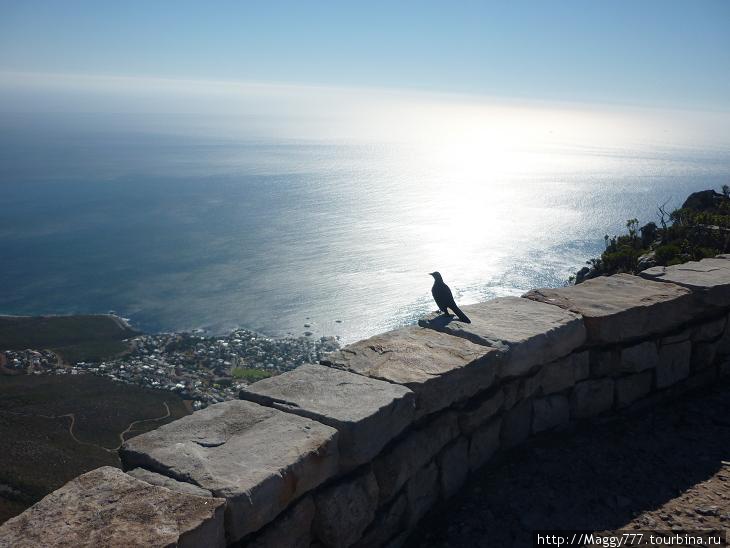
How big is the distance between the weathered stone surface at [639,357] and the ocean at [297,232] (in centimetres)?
3710

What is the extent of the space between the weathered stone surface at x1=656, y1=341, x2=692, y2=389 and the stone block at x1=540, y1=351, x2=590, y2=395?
696mm

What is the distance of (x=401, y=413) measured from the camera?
3250 millimetres

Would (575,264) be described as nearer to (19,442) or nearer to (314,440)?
(19,442)

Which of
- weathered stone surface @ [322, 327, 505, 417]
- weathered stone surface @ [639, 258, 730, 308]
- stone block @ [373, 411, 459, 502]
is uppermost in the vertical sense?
weathered stone surface @ [639, 258, 730, 308]

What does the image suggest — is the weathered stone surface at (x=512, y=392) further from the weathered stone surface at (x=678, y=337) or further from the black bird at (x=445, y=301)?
the weathered stone surface at (x=678, y=337)

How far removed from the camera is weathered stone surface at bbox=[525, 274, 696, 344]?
4.46 m

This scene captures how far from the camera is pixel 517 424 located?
13.5 feet

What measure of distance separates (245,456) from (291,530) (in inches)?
14.4

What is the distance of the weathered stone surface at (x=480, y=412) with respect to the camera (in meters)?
3.71

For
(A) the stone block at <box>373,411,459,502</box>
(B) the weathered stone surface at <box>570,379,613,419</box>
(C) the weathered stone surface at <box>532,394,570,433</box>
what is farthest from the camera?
(B) the weathered stone surface at <box>570,379,613,419</box>

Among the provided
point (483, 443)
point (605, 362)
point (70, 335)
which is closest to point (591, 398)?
point (605, 362)

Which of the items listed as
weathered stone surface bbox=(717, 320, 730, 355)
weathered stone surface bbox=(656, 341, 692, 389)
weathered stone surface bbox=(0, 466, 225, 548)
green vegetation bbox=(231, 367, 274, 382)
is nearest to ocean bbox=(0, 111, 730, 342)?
green vegetation bbox=(231, 367, 274, 382)

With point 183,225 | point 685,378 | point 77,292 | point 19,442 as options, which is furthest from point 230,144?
point 685,378

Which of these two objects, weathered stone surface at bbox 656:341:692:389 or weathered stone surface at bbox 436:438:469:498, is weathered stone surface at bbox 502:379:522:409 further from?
weathered stone surface at bbox 656:341:692:389
